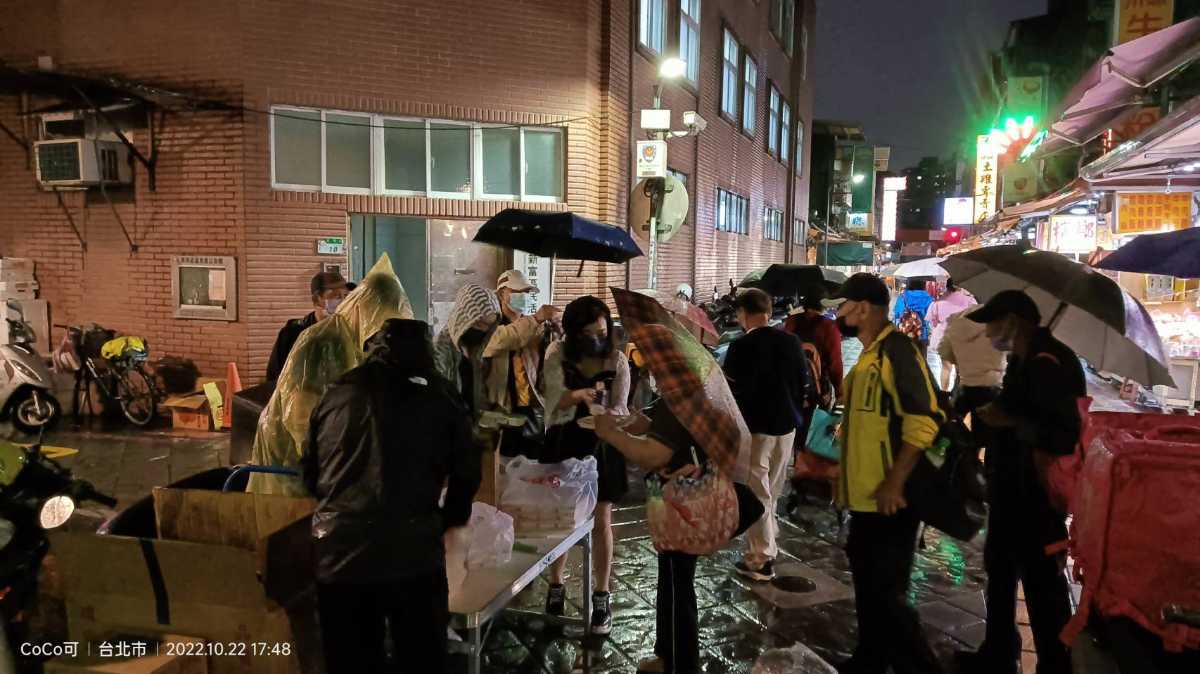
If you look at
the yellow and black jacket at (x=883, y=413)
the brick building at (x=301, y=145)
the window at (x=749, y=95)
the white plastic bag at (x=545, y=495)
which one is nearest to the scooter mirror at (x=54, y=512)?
the white plastic bag at (x=545, y=495)

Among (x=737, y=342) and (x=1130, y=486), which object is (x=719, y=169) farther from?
(x=1130, y=486)

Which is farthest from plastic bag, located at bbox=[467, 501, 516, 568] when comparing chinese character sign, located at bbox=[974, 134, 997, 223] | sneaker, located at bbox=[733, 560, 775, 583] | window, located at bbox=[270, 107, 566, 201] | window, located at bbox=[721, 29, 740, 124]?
chinese character sign, located at bbox=[974, 134, 997, 223]

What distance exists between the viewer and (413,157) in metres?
11.2

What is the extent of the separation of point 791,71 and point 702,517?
2975 cm

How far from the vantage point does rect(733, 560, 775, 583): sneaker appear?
5.57 m

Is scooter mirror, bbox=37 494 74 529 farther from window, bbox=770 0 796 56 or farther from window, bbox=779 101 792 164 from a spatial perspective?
window, bbox=779 101 792 164

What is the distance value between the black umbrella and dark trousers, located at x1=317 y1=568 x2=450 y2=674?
309cm

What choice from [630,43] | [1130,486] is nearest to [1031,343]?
[1130,486]

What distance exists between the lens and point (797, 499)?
7391mm

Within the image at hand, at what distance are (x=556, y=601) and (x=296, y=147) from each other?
8.06 m

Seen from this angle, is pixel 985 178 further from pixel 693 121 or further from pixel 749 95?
A: pixel 693 121

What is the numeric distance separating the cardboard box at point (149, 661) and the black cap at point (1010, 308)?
4076 mm

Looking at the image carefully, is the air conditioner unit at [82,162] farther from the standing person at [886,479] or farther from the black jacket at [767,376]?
the standing person at [886,479]

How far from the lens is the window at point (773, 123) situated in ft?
86.9
